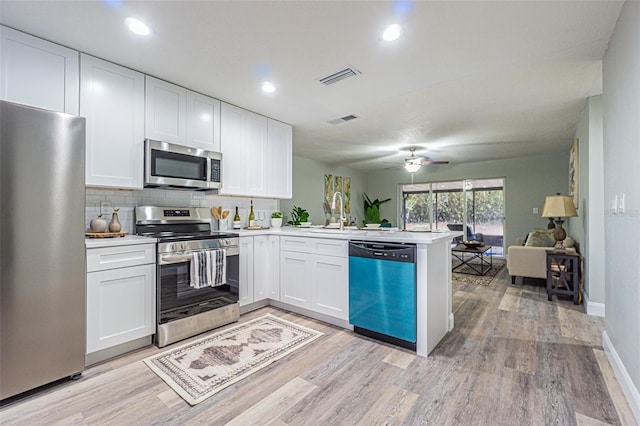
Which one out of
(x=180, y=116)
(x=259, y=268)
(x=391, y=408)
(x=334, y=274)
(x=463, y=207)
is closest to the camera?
(x=391, y=408)

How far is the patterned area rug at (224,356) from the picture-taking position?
193cm

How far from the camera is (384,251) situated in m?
2.45

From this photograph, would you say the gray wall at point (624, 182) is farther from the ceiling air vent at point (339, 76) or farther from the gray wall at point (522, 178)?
the gray wall at point (522, 178)

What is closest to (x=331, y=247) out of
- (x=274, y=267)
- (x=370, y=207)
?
(x=274, y=267)

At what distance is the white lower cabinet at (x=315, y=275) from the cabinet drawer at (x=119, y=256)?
4.47 ft

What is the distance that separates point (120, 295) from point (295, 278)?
5.24 feet

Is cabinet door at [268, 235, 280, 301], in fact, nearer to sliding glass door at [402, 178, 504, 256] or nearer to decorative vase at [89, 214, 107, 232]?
decorative vase at [89, 214, 107, 232]

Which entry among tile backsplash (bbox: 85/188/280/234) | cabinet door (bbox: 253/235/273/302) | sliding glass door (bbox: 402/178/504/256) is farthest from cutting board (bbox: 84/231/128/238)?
sliding glass door (bbox: 402/178/504/256)

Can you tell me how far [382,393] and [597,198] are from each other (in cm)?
325

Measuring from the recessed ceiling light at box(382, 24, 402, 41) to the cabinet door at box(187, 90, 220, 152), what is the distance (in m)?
2.02

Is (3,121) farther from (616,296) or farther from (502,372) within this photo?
(616,296)

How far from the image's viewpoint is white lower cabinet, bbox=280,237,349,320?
2.79 m

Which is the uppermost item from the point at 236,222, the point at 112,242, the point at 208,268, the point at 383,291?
the point at 236,222

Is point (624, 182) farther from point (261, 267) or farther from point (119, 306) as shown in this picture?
point (119, 306)
